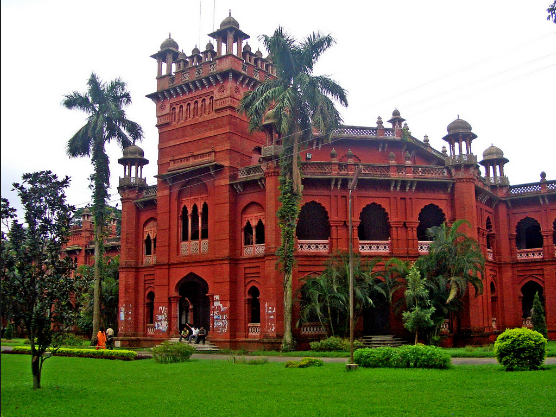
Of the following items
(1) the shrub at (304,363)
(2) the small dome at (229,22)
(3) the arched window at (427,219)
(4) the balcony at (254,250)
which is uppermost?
(2) the small dome at (229,22)

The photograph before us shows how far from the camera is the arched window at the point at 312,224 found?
31.8m

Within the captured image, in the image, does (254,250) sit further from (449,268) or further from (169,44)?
(169,44)

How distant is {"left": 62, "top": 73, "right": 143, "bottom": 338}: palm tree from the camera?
3531 centimetres

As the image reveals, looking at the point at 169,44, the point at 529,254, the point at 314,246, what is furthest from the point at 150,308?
the point at 529,254

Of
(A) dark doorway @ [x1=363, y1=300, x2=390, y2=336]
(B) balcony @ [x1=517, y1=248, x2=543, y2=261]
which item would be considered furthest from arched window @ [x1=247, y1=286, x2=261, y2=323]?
(B) balcony @ [x1=517, y1=248, x2=543, y2=261]

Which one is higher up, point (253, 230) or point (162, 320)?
point (253, 230)

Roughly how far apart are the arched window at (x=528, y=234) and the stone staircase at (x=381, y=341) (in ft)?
42.6

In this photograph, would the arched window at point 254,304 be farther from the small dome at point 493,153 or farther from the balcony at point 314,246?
the small dome at point 493,153

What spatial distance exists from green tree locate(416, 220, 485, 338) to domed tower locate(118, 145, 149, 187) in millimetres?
18254

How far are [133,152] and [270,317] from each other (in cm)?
1479

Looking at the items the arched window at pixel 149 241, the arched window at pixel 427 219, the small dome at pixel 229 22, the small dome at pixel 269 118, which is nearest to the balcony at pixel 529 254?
the arched window at pixel 427 219

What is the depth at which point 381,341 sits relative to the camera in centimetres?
2792

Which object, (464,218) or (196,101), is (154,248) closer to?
(196,101)

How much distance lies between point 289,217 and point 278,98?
5.57 metres
